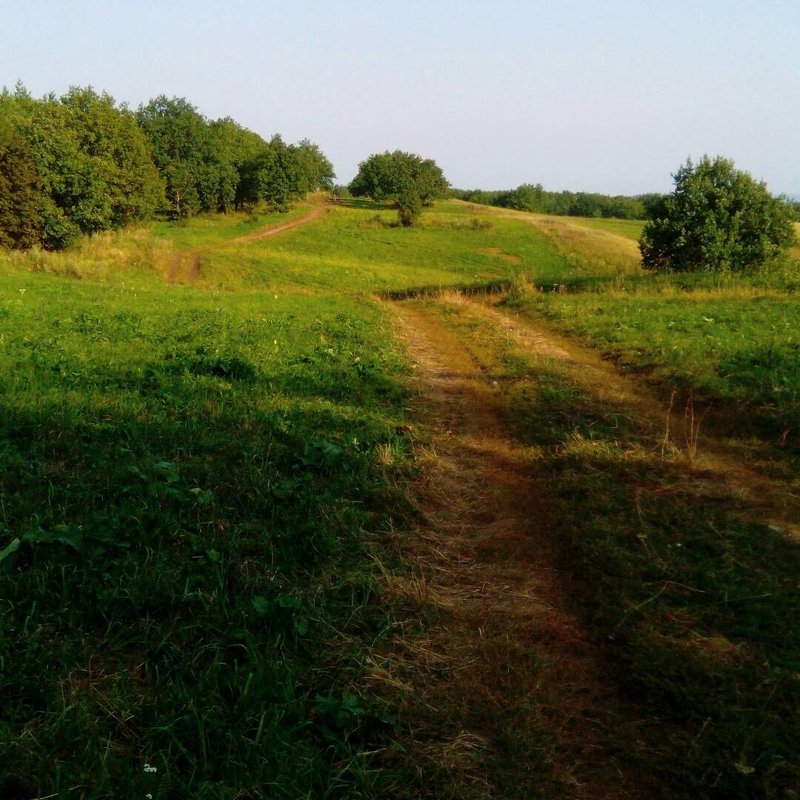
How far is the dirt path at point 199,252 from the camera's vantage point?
3862 cm

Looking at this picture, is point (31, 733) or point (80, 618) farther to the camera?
point (80, 618)

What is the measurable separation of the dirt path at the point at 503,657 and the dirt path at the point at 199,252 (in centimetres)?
3469

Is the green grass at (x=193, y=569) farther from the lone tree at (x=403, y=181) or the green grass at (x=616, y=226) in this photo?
the green grass at (x=616, y=226)

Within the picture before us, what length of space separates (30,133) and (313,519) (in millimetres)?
48863

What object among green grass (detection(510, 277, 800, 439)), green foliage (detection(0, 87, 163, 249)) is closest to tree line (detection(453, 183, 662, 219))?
green foliage (detection(0, 87, 163, 249))

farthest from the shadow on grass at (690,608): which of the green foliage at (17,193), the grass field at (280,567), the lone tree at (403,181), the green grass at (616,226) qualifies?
the green grass at (616,226)

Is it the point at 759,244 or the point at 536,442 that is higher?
the point at 759,244

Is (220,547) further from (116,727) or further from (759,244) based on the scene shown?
(759,244)

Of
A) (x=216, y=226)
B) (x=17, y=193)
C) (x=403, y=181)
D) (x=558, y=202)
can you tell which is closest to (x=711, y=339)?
(x=17, y=193)

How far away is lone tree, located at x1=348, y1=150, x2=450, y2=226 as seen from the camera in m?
69.9

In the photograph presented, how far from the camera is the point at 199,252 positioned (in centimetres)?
4828

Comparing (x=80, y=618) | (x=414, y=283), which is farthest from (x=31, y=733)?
(x=414, y=283)

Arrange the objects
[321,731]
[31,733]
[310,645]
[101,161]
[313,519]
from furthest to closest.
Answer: [101,161] < [313,519] < [310,645] < [321,731] < [31,733]

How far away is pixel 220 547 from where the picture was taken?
4.58 meters
